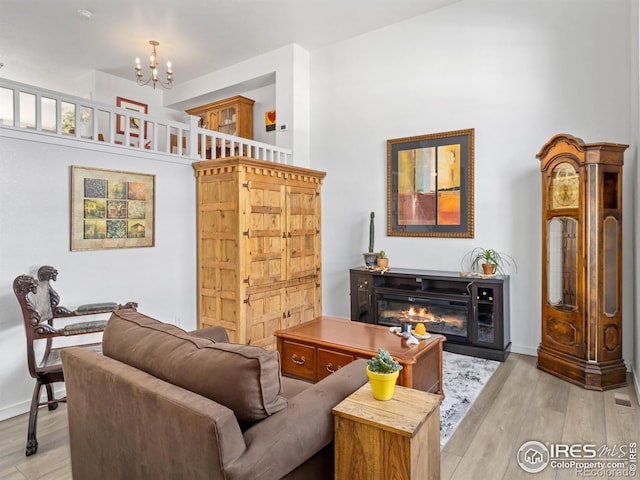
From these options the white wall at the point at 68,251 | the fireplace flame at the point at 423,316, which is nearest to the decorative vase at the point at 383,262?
the fireplace flame at the point at 423,316

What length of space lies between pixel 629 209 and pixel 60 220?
523cm

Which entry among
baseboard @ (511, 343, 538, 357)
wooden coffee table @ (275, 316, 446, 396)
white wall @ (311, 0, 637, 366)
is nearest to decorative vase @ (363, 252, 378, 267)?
white wall @ (311, 0, 637, 366)

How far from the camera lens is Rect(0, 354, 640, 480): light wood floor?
221 cm

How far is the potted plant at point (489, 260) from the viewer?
163 inches

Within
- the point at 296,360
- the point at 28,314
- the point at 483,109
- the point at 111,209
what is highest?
the point at 483,109

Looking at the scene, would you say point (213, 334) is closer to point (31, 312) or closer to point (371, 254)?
point (31, 312)

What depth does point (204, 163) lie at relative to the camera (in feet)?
14.7

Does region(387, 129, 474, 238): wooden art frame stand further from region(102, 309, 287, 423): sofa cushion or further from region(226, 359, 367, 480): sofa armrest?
region(102, 309, 287, 423): sofa cushion

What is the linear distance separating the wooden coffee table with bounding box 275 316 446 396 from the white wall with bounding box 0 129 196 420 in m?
1.83

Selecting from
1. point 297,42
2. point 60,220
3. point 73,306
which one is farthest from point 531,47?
point 73,306

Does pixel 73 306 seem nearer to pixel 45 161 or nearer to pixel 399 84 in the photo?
pixel 45 161

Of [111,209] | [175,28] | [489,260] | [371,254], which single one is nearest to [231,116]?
[175,28]

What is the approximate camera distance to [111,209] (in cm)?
381

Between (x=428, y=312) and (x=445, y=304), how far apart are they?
0.74 ft
